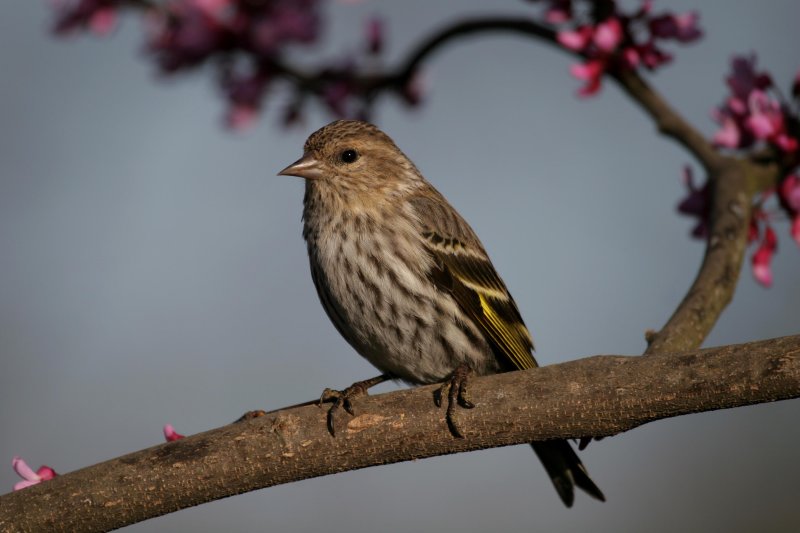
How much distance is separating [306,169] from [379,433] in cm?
178

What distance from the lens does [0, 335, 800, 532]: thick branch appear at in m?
3.19

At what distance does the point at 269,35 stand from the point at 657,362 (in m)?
2.66

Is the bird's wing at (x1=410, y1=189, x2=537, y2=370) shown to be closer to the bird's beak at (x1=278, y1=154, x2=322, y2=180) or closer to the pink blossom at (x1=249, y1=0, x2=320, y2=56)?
the bird's beak at (x1=278, y1=154, x2=322, y2=180)

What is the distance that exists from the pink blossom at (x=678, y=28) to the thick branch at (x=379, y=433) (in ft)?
5.81

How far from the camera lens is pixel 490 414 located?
3.42m

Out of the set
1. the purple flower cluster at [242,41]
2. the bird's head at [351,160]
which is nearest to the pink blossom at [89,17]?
the purple flower cluster at [242,41]

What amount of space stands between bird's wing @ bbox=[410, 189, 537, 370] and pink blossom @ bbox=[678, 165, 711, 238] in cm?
83

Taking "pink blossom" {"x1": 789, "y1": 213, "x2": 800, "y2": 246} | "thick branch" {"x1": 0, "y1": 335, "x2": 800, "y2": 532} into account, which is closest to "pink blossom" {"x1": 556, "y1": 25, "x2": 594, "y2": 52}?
"pink blossom" {"x1": 789, "y1": 213, "x2": 800, "y2": 246}

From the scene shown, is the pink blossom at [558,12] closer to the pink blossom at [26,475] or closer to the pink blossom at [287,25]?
the pink blossom at [287,25]

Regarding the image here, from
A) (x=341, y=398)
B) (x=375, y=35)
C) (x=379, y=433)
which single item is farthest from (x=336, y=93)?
(x=379, y=433)

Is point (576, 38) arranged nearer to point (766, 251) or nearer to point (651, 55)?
point (651, 55)

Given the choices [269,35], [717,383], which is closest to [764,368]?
[717,383]

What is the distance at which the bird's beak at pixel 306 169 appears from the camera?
489 cm

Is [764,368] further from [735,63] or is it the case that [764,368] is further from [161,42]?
[161,42]
